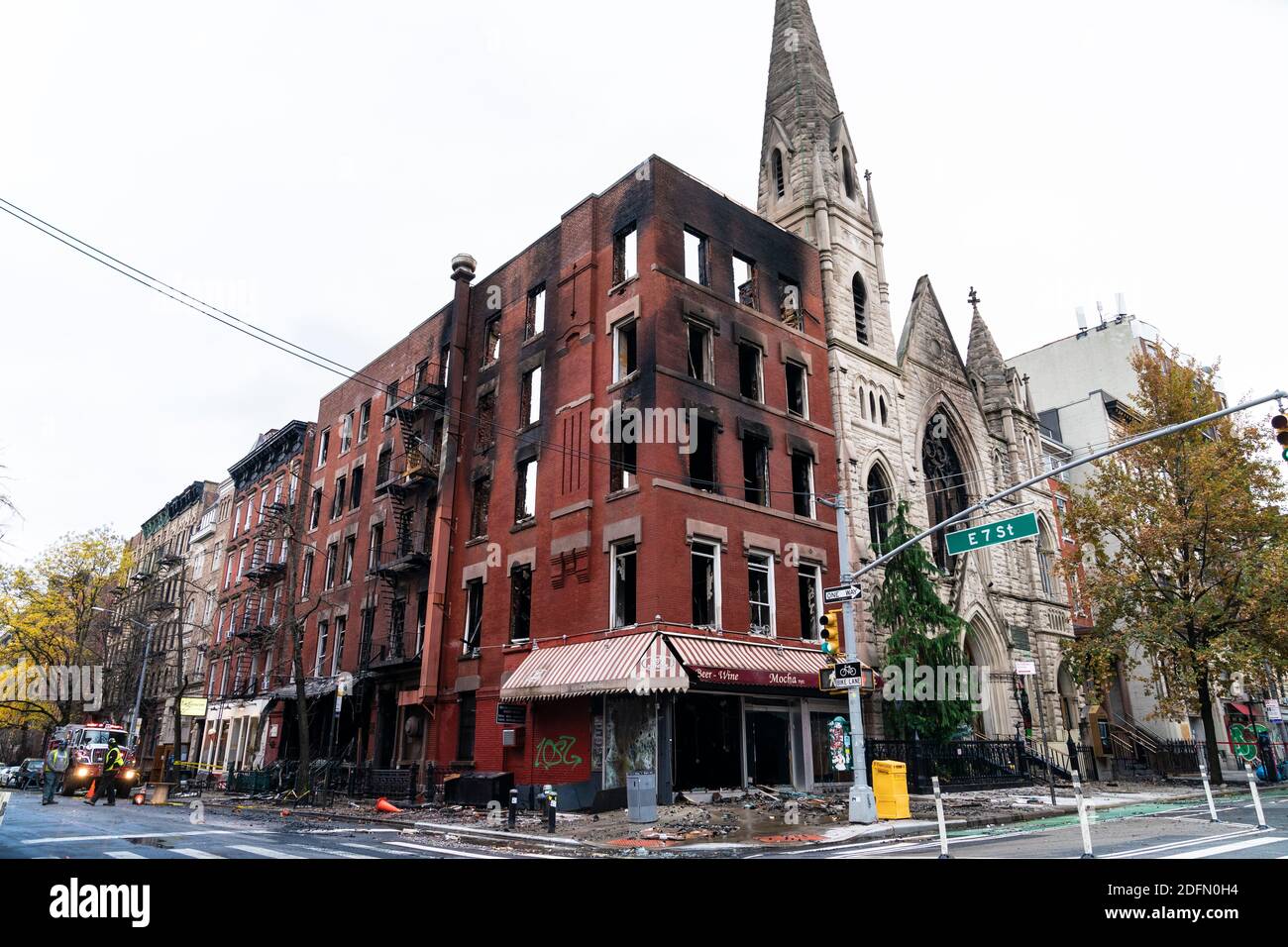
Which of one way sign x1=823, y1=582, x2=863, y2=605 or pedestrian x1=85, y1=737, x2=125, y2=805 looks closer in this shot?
one way sign x1=823, y1=582, x2=863, y2=605

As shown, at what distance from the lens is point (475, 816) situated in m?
22.2

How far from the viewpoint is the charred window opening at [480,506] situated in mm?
29906

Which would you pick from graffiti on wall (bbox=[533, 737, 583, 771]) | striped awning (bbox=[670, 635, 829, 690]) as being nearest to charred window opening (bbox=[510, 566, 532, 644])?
graffiti on wall (bbox=[533, 737, 583, 771])

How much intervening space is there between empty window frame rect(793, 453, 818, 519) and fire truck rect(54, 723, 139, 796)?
2805 cm

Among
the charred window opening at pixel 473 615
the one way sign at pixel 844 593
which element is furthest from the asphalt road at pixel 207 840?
the one way sign at pixel 844 593

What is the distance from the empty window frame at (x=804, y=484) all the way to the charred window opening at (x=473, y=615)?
1128 cm

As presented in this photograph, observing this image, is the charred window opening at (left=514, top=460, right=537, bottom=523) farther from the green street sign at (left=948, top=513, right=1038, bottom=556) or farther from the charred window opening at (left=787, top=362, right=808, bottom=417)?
the green street sign at (left=948, top=513, right=1038, bottom=556)

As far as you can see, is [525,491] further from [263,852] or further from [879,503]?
[263,852]

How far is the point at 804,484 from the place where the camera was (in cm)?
2794

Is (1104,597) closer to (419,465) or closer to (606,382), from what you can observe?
(606,382)

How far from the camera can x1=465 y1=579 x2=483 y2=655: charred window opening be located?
2841 centimetres

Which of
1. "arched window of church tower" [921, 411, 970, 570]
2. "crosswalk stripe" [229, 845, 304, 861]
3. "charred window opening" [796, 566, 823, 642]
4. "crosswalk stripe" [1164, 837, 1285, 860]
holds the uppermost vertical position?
"arched window of church tower" [921, 411, 970, 570]

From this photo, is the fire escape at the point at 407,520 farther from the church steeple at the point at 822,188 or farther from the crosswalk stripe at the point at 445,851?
the crosswalk stripe at the point at 445,851
